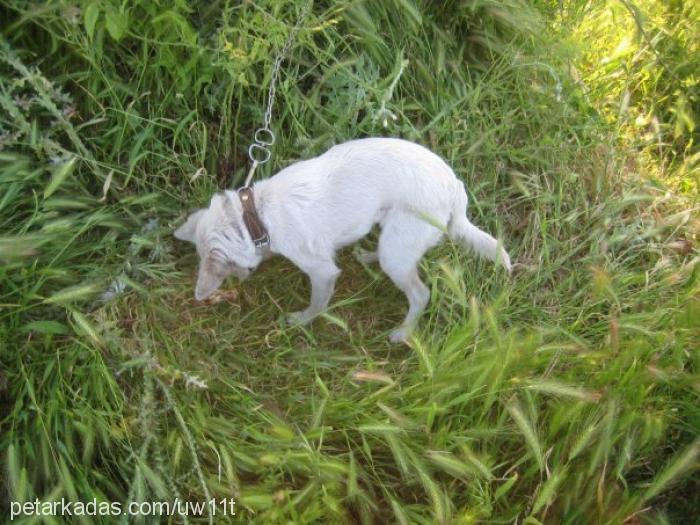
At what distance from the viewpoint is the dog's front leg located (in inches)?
105

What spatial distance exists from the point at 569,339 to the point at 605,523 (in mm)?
842

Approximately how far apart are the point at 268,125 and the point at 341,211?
83cm

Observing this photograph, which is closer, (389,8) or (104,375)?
(104,375)

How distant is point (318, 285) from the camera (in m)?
2.78

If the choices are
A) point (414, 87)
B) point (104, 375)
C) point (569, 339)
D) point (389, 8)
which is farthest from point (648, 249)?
point (104, 375)

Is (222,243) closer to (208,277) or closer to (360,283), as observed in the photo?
(208,277)

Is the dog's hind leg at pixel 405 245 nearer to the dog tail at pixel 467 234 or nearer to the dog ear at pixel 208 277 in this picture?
the dog tail at pixel 467 234

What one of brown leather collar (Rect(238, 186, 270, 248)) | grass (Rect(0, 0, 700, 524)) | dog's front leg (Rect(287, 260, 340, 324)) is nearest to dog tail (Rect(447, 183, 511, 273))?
grass (Rect(0, 0, 700, 524))

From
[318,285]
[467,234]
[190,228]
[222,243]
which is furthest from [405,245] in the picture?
[190,228]

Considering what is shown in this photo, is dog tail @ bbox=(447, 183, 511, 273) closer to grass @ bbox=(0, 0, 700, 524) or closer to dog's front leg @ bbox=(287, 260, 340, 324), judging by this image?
grass @ bbox=(0, 0, 700, 524)

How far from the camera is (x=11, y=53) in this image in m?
2.48

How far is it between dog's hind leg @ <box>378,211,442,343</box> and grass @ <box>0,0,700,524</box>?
0.65 feet

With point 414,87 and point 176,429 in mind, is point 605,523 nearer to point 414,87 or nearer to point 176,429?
point 176,429

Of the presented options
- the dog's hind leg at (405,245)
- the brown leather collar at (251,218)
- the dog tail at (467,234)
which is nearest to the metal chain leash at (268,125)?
the brown leather collar at (251,218)
